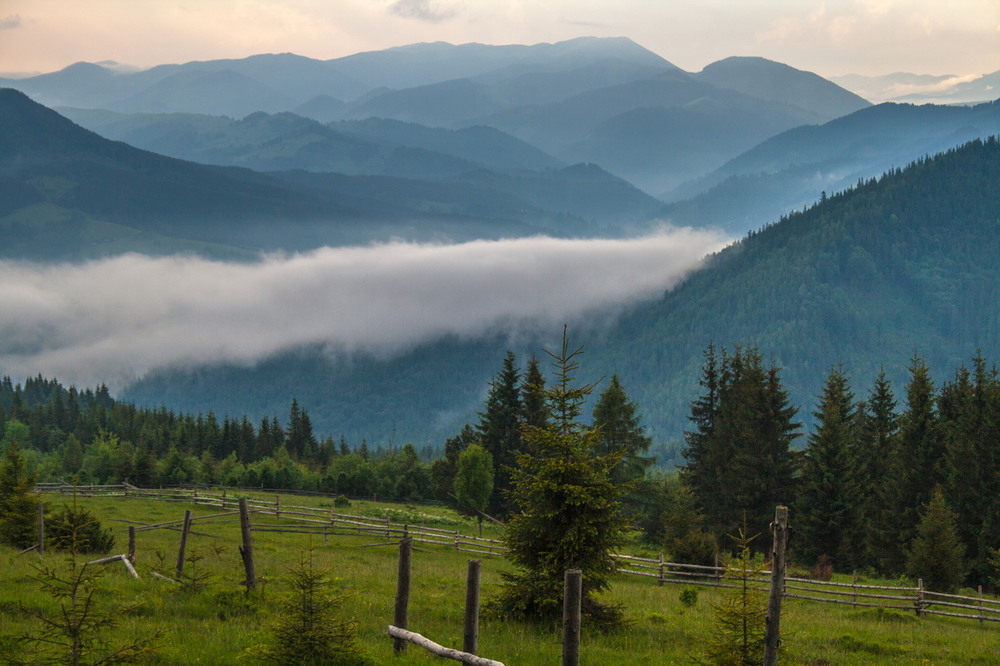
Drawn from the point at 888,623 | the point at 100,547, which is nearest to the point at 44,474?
the point at 100,547

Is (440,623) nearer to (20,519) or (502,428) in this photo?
(20,519)

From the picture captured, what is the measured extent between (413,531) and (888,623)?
27596 millimetres

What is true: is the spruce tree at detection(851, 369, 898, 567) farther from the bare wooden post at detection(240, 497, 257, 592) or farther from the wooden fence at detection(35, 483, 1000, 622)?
the bare wooden post at detection(240, 497, 257, 592)

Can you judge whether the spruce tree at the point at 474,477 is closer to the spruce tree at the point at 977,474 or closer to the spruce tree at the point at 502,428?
the spruce tree at the point at 502,428

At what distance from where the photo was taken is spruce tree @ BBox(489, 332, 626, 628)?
21266 millimetres

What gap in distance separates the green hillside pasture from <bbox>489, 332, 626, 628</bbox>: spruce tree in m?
0.71

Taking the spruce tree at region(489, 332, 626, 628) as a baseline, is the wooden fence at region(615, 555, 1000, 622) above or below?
below

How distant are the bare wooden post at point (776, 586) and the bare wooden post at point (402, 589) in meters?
6.69

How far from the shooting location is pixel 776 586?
14.1 m

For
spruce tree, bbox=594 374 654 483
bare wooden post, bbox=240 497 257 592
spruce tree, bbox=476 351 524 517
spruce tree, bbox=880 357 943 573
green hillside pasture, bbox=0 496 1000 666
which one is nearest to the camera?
green hillside pasture, bbox=0 496 1000 666

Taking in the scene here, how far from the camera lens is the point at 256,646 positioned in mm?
16359

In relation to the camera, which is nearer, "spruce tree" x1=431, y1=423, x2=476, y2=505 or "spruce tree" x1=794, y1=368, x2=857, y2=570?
"spruce tree" x1=794, y1=368, x2=857, y2=570

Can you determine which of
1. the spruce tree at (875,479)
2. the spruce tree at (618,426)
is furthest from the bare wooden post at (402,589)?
the spruce tree at (618,426)

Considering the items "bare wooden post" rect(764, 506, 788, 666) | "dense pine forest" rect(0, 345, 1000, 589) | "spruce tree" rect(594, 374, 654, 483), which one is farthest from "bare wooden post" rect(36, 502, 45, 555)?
"spruce tree" rect(594, 374, 654, 483)
